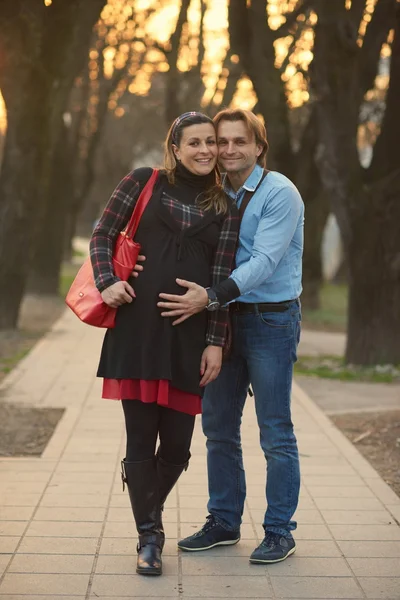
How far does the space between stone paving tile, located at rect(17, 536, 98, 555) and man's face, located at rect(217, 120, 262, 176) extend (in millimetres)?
1926

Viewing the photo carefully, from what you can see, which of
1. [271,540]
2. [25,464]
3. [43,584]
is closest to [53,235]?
[25,464]

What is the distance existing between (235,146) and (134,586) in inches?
77.9

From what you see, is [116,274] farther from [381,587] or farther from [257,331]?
[381,587]

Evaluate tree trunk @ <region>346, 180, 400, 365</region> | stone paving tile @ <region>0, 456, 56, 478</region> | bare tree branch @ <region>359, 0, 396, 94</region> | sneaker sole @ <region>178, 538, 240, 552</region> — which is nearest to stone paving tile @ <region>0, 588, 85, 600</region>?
sneaker sole @ <region>178, 538, 240, 552</region>

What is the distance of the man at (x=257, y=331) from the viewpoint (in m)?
4.72

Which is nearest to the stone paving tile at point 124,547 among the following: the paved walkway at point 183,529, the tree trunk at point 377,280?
the paved walkway at point 183,529

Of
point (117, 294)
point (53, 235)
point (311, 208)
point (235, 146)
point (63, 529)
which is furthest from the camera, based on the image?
point (53, 235)

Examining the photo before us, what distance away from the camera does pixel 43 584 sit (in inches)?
181

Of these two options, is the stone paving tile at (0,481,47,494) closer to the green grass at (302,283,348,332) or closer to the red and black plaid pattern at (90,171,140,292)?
the red and black plaid pattern at (90,171,140,292)

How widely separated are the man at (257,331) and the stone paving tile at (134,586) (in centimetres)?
45

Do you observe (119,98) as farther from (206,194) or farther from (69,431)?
(206,194)

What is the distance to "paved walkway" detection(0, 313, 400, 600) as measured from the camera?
4621 millimetres

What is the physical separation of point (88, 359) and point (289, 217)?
27.3 ft

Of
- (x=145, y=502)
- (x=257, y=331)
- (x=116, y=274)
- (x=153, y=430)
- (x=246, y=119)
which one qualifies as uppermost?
(x=246, y=119)
